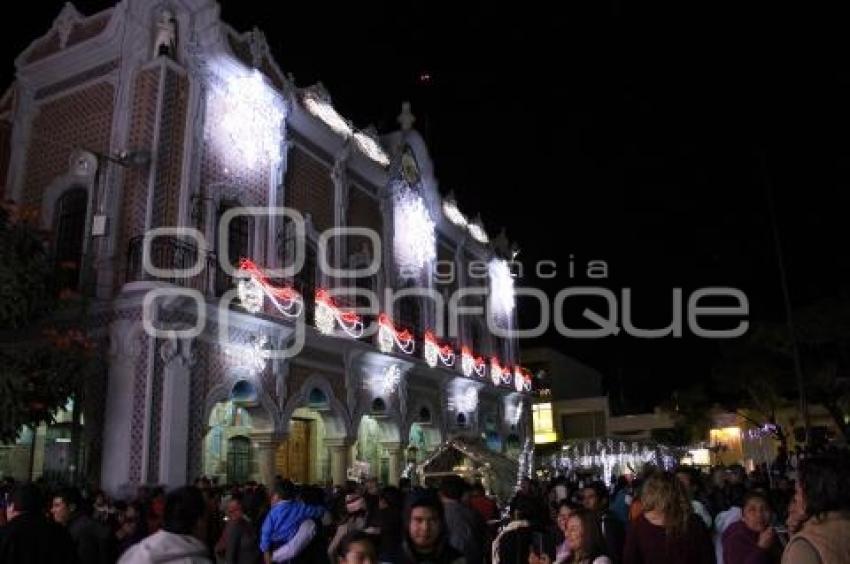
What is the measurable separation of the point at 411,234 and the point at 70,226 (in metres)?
11.4

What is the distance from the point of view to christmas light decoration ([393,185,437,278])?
2523cm

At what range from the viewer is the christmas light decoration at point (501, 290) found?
3266cm

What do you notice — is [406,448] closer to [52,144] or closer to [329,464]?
[329,464]

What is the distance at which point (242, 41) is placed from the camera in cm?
1870

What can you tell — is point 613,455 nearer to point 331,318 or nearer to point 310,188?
point 331,318

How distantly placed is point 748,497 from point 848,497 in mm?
2768

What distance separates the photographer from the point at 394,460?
23.6m

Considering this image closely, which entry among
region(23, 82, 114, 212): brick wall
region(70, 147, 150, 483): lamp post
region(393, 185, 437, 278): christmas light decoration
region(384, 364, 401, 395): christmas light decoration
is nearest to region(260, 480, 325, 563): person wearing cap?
region(70, 147, 150, 483): lamp post

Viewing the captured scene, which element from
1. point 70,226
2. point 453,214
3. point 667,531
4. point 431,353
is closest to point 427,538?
point 667,531

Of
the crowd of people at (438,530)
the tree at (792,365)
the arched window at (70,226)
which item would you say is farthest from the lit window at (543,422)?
the crowd of people at (438,530)

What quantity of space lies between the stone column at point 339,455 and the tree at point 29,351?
8114 millimetres

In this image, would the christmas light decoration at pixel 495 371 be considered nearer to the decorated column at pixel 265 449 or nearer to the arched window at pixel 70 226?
the decorated column at pixel 265 449

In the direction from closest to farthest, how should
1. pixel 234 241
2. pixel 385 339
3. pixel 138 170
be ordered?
1. pixel 138 170
2. pixel 234 241
3. pixel 385 339

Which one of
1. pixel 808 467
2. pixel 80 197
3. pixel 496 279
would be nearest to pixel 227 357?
pixel 80 197
